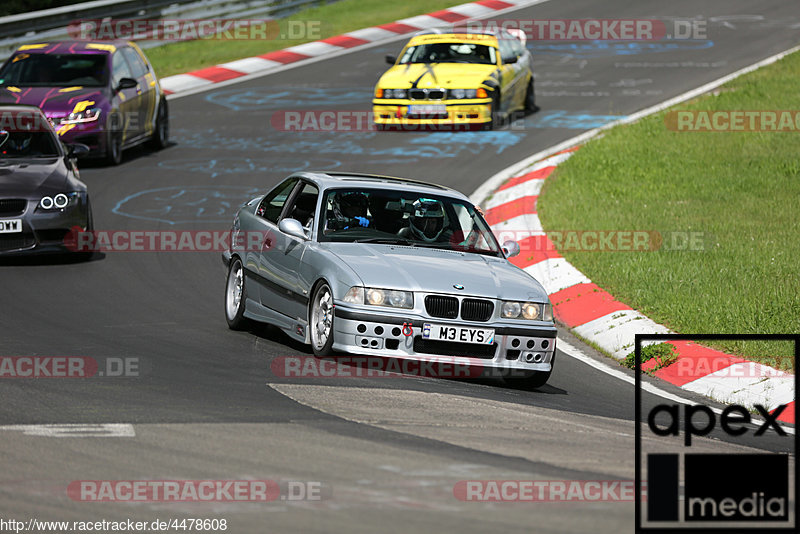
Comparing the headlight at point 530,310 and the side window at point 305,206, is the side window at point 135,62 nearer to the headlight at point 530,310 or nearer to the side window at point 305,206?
the side window at point 305,206

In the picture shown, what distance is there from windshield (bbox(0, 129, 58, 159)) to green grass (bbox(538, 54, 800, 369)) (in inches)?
223

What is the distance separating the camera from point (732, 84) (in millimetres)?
23719

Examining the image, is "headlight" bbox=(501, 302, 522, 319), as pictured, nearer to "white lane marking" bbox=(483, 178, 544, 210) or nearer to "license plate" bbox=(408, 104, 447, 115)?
"white lane marking" bbox=(483, 178, 544, 210)

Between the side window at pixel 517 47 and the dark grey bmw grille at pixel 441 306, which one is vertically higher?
the dark grey bmw grille at pixel 441 306

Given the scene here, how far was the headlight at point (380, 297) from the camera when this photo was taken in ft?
30.0

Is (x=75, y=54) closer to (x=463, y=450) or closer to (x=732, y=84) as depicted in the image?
(x=732, y=84)

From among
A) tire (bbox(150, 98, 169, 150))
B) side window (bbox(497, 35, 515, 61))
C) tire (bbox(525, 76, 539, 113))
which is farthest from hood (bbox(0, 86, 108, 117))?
tire (bbox(525, 76, 539, 113))

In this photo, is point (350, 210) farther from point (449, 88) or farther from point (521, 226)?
point (449, 88)

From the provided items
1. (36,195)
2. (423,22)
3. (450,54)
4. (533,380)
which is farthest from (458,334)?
(423,22)

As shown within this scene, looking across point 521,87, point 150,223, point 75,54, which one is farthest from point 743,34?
point 150,223

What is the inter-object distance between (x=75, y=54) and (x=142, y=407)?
13.0 metres

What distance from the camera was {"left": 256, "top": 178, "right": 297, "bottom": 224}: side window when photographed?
435 inches

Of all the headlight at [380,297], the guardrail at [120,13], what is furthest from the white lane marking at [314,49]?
the headlight at [380,297]

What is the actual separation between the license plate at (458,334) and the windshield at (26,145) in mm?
6940
